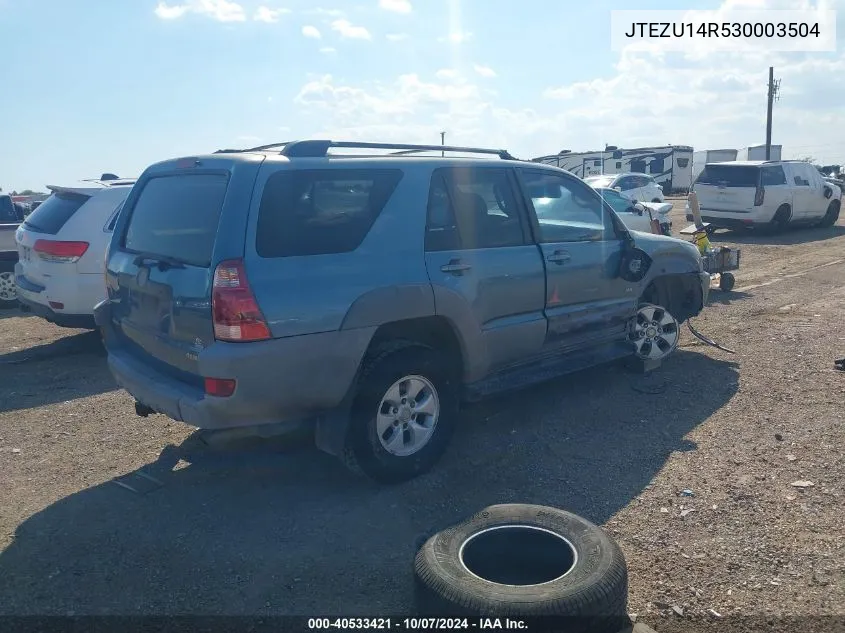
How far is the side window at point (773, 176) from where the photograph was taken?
1803 centimetres

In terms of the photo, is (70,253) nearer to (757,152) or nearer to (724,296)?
(724,296)

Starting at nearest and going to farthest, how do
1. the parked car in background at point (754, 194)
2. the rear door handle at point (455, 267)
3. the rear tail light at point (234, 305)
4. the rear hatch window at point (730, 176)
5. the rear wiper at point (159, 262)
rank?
1. the rear tail light at point (234, 305)
2. the rear wiper at point (159, 262)
3. the rear door handle at point (455, 267)
4. the parked car in background at point (754, 194)
5. the rear hatch window at point (730, 176)

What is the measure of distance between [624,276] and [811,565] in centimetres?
292

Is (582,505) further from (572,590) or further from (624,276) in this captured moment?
(624,276)

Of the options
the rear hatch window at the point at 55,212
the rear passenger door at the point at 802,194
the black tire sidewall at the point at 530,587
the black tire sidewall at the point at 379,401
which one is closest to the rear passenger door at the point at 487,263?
the black tire sidewall at the point at 379,401

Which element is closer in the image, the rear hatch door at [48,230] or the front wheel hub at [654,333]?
the front wheel hub at [654,333]

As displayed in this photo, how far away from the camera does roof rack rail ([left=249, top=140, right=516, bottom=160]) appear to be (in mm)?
4234

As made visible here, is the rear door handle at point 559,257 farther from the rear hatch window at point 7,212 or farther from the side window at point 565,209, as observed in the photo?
the rear hatch window at point 7,212

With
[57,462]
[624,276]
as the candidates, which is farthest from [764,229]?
[57,462]

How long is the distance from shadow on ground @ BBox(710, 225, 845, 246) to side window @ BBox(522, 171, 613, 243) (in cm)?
1331

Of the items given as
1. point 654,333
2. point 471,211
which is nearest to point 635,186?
point 654,333

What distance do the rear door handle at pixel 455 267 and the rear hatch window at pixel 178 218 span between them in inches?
55.8

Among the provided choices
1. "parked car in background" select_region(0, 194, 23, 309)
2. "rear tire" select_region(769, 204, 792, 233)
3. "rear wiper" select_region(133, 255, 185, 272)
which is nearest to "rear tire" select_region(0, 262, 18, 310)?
"parked car in background" select_region(0, 194, 23, 309)

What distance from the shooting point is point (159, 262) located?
4.27 meters
